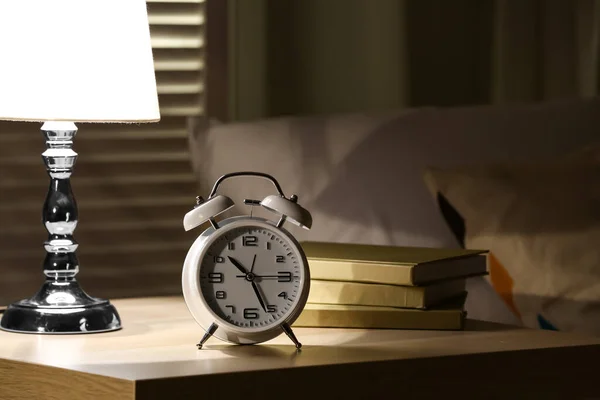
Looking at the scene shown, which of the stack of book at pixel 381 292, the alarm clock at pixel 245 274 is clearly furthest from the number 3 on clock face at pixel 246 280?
the stack of book at pixel 381 292

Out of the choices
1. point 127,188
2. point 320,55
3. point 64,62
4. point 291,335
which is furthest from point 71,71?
point 320,55

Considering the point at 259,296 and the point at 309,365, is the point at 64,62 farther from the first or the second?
the point at 309,365

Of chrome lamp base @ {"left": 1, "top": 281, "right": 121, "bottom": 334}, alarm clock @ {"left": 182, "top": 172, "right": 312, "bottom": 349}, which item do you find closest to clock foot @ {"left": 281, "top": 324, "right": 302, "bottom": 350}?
alarm clock @ {"left": 182, "top": 172, "right": 312, "bottom": 349}

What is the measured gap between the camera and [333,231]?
6.33ft

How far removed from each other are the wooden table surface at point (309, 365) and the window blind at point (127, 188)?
872 mm

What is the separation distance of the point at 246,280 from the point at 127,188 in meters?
1.10

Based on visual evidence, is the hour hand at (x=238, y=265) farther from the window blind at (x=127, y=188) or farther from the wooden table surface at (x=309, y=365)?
the window blind at (x=127, y=188)

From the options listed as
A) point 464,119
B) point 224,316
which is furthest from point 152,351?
point 464,119

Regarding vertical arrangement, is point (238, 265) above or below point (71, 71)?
below

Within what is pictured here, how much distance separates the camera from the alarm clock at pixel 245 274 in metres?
1.31

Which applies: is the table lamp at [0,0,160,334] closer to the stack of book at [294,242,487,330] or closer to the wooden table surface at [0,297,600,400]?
the wooden table surface at [0,297,600,400]

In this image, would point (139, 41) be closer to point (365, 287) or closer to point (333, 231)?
point (365, 287)

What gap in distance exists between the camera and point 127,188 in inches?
93.5

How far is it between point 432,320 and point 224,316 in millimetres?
293
